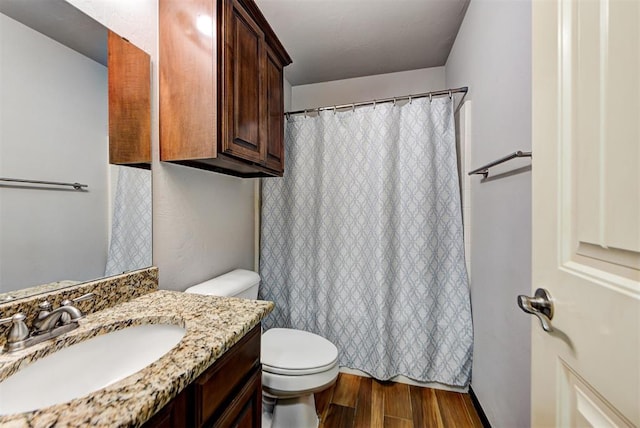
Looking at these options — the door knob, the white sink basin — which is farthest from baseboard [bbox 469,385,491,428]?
the white sink basin

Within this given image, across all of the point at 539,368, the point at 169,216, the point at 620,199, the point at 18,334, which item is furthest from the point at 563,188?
the point at 169,216

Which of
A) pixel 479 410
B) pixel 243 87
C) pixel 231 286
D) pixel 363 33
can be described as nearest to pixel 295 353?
pixel 231 286

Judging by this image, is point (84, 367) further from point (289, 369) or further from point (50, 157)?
point (289, 369)

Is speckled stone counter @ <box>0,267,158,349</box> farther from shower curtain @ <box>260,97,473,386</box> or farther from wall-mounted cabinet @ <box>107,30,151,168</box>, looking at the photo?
shower curtain @ <box>260,97,473,386</box>

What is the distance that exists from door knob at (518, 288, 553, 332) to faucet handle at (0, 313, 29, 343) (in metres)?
1.16

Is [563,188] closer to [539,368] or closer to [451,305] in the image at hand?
[539,368]

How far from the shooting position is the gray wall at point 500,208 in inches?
39.9

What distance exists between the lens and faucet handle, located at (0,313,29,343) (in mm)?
614

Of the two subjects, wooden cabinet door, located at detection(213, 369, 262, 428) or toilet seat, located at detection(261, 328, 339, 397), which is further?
toilet seat, located at detection(261, 328, 339, 397)

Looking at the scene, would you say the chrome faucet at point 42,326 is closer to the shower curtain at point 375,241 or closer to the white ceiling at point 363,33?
the shower curtain at point 375,241

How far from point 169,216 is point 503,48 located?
165cm

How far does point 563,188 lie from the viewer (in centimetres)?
52

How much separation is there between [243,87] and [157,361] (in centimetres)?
109

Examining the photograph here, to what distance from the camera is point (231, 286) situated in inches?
55.4
